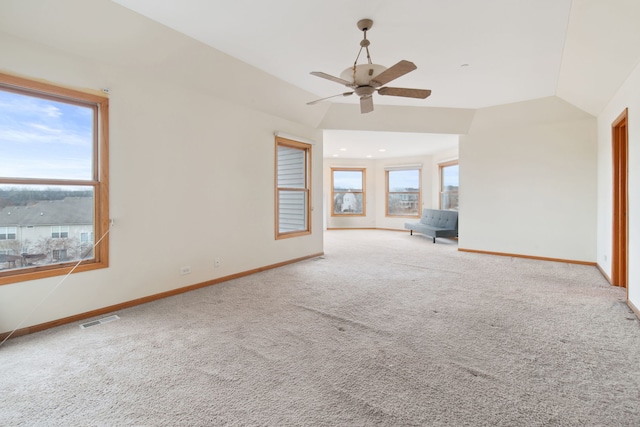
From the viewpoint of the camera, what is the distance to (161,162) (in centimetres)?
344

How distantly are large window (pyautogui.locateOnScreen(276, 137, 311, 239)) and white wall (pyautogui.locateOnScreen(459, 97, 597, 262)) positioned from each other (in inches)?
130

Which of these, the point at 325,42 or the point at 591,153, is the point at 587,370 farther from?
the point at 591,153

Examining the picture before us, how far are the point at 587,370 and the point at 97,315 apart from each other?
405 centimetres

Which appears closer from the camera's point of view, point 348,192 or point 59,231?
point 59,231

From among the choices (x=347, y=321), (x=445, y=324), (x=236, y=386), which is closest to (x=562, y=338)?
(x=445, y=324)

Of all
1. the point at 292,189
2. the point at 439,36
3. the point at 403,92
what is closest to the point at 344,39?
the point at 403,92

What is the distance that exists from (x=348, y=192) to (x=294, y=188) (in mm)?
5476

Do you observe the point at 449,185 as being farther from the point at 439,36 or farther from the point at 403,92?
the point at 403,92

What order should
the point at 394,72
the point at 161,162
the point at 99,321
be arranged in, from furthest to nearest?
1. the point at 161,162
2. the point at 99,321
3. the point at 394,72

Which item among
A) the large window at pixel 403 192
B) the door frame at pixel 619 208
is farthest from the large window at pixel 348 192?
the door frame at pixel 619 208

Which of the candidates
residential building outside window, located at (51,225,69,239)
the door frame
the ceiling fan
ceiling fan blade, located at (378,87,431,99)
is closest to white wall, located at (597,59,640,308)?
the door frame

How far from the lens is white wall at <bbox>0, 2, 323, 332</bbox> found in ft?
8.71

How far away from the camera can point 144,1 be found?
98.6 inches

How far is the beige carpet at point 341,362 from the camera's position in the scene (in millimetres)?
1642
